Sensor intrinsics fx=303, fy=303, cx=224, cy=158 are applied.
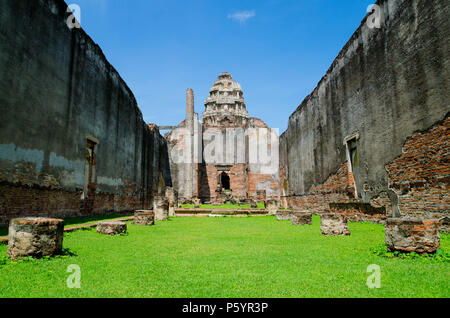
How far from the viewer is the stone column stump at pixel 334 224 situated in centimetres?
551

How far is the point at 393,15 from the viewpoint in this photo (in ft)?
23.0

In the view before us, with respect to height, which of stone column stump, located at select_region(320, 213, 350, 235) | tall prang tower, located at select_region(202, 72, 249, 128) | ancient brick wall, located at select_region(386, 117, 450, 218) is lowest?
stone column stump, located at select_region(320, 213, 350, 235)

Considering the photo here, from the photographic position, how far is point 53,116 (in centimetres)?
805

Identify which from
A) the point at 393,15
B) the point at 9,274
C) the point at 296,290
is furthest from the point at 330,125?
the point at 9,274

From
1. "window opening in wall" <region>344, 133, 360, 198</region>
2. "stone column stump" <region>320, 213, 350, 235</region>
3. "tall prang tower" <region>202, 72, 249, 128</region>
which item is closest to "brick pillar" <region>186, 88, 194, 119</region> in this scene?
"tall prang tower" <region>202, 72, 249, 128</region>

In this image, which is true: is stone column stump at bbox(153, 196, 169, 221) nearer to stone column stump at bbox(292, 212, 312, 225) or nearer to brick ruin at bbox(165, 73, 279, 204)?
stone column stump at bbox(292, 212, 312, 225)

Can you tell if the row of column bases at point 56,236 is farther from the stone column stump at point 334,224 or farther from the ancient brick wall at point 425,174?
the ancient brick wall at point 425,174

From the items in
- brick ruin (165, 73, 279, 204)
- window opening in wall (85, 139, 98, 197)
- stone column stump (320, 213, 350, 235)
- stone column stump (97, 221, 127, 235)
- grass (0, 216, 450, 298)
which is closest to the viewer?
grass (0, 216, 450, 298)

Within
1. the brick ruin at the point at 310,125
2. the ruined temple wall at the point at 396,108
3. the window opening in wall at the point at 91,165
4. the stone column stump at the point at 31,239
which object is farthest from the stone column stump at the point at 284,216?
the stone column stump at the point at 31,239

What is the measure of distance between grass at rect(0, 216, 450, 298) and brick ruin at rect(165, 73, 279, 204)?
21.4 metres

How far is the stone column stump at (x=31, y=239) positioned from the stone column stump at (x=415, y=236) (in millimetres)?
3945

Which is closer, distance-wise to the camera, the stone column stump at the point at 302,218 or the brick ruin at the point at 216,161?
the stone column stump at the point at 302,218

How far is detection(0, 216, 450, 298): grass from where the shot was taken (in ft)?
7.34

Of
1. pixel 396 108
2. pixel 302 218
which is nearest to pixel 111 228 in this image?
pixel 302 218
